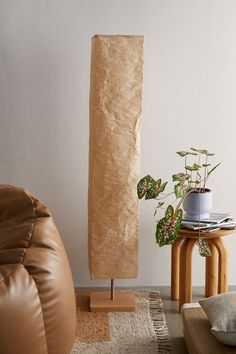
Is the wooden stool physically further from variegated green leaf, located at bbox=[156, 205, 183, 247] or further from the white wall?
the white wall

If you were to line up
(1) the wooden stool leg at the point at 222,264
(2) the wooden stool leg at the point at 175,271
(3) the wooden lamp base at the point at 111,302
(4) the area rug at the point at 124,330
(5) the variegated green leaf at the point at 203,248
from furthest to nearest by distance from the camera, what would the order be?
(2) the wooden stool leg at the point at 175,271, (3) the wooden lamp base at the point at 111,302, (1) the wooden stool leg at the point at 222,264, (5) the variegated green leaf at the point at 203,248, (4) the area rug at the point at 124,330

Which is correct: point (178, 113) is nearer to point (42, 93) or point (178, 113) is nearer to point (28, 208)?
point (42, 93)

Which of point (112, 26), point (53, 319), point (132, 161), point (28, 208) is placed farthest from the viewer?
point (112, 26)

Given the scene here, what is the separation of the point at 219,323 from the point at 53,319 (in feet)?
2.21

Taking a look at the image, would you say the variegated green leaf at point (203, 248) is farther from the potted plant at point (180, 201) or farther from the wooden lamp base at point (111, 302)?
the wooden lamp base at point (111, 302)

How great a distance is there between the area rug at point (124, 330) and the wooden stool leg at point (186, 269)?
142mm

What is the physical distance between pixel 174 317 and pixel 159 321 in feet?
0.33

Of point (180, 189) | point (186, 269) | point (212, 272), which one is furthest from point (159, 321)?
point (180, 189)

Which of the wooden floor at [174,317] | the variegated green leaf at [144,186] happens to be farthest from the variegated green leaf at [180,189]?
the wooden floor at [174,317]

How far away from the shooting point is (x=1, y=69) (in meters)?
3.53

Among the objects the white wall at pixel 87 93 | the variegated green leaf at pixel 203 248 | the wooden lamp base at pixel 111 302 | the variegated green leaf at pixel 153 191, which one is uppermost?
the white wall at pixel 87 93

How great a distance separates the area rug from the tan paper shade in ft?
0.65

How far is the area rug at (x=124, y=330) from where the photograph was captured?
2.82 metres

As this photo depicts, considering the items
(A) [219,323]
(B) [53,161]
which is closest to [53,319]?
(A) [219,323]
